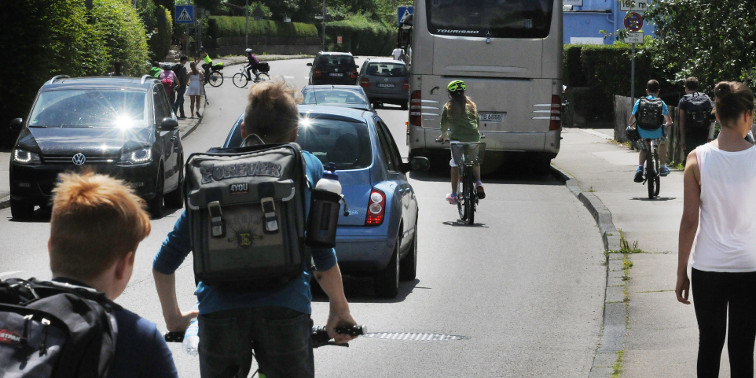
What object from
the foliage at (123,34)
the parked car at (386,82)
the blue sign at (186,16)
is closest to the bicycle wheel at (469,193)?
the foliage at (123,34)

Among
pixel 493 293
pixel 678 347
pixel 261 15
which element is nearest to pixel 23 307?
pixel 678 347

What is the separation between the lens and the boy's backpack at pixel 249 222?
3.71 m

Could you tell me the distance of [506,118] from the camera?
2123 centimetres

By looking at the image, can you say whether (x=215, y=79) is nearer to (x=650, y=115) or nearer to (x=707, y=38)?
(x=707, y=38)

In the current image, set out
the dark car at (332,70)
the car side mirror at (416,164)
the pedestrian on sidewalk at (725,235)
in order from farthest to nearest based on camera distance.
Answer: the dark car at (332,70), the car side mirror at (416,164), the pedestrian on sidewalk at (725,235)

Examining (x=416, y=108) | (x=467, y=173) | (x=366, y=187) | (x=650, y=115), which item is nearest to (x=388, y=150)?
(x=366, y=187)

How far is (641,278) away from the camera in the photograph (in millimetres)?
10430

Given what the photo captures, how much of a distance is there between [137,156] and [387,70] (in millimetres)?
25701

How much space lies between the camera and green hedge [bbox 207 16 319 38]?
81000 mm

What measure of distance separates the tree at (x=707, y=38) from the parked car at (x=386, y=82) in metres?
16.0

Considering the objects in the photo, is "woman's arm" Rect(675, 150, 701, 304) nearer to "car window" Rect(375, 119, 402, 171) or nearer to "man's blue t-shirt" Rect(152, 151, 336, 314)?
"man's blue t-shirt" Rect(152, 151, 336, 314)

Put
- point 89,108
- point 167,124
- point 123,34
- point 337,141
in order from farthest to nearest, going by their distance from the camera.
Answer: point 123,34 < point 89,108 < point 167,124 < point 337,141

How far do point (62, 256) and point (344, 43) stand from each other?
107m

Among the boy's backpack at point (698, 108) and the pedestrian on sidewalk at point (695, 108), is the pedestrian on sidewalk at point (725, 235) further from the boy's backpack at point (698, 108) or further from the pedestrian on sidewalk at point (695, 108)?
the boy's backpack at point (698, 108)
